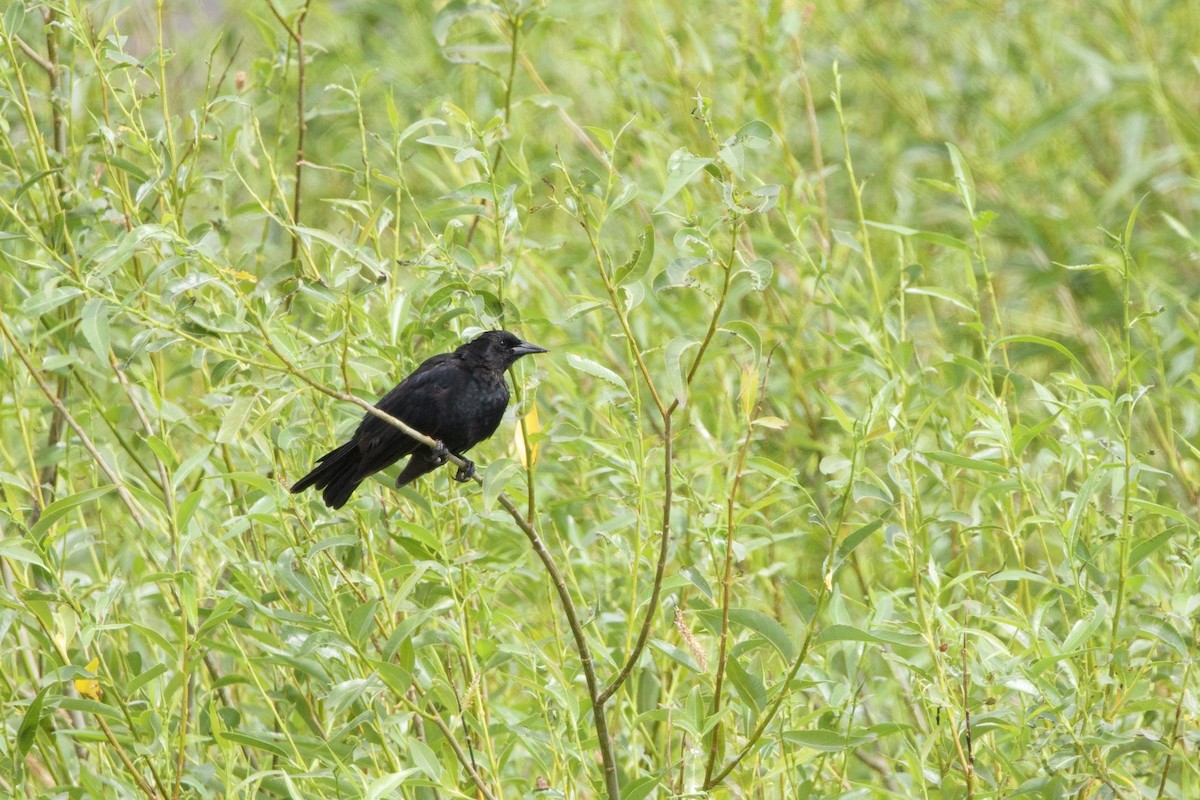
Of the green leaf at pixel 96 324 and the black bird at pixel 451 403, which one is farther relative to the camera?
the black bird at pixel 451 403

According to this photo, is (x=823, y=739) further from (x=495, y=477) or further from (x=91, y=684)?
(x=91, y=684)

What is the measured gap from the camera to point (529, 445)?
268 centimetres

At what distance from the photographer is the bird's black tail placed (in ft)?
10.0

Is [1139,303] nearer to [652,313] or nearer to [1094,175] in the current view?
[1094,175]

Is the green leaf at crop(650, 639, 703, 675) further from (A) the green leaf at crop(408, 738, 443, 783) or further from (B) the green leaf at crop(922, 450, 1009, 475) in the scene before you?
(B) the green leaf at crop(922, 450, 1009, 475)

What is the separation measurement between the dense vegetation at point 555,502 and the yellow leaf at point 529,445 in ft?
0.06

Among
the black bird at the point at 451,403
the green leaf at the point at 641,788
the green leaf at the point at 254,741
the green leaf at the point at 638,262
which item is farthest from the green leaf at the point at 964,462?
the green leaf at the point at 254,741

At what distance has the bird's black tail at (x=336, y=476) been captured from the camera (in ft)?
10.0

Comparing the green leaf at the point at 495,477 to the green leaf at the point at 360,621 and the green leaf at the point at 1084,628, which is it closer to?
the green leaf at the point at 360,621

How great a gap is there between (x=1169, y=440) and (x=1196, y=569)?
0.91 metres

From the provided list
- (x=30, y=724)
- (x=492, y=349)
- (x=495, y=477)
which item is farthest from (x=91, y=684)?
(x=492, y=349)

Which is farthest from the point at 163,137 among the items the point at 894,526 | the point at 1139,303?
the point at 1139,303

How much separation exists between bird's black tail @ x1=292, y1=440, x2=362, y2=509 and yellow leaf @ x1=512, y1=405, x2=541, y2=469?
328mm

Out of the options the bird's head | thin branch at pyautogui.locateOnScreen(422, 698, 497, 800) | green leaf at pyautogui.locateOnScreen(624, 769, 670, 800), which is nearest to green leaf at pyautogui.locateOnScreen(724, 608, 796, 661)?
green leaf at pyautogui.locateOnScreen(624, 769, 670, 800)
